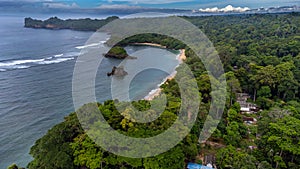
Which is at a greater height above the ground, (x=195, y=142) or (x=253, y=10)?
(x=253, y=10)

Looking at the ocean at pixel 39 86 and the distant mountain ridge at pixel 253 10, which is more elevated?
the distant mountain ridge at pixel 253 10

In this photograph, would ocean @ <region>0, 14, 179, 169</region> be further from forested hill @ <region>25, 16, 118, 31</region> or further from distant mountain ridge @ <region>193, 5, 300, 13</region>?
distant mountain ridge @ <region>193, 5, 300, 13</region>

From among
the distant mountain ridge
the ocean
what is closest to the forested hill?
the ocean

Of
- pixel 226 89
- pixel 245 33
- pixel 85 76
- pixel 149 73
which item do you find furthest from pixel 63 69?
pixel 245 33

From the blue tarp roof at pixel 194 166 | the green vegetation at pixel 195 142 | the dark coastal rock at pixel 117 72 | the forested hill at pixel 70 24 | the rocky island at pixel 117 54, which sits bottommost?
the blue tarp roof at pixel 194 166

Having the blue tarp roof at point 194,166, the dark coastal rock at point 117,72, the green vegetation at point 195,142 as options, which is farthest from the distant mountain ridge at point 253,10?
the blue tarp roof at point 194,166

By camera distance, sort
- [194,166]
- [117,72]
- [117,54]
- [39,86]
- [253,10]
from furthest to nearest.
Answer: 1. [253,10]
2. [117,54]
3. [117,72]
4. [39,86]
5. [194,166]

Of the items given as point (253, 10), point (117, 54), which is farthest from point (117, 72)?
point (253, 10)

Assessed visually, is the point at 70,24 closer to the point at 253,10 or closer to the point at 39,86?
the point at 39,86

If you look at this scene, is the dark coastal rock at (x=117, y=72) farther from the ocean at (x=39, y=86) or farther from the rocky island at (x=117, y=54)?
the rocky island at (x=117, y=54)
